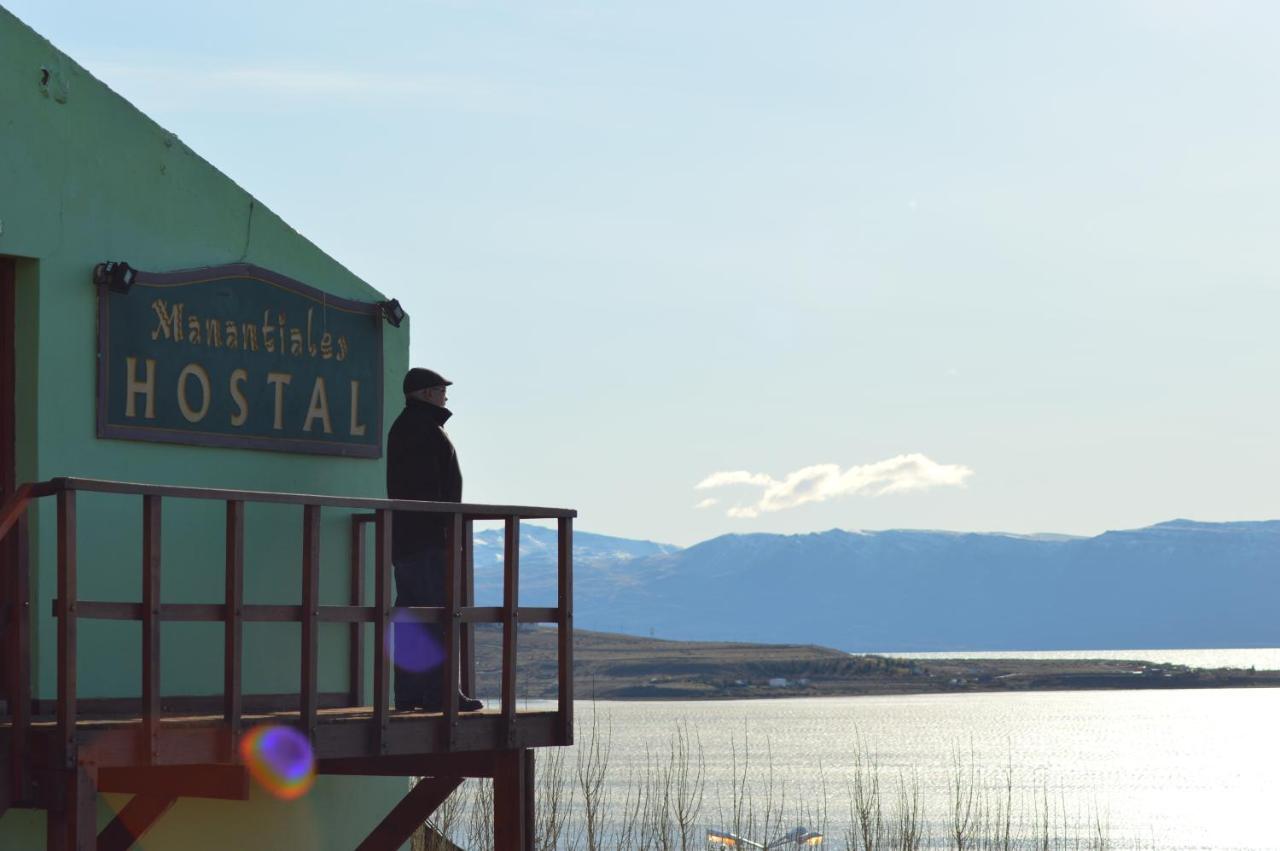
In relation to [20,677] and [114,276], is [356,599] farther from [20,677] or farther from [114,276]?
[20,677]

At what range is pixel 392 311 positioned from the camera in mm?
13750

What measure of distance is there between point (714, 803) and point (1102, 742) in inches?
2548

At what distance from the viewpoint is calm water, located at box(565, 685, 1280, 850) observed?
218 feet

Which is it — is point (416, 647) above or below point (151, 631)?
below

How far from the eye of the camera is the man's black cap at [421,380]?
1167 centimetres

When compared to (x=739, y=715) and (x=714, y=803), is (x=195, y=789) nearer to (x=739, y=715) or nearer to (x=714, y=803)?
(x=714, y=803)

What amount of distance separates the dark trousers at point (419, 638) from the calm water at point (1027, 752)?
21.6 meters

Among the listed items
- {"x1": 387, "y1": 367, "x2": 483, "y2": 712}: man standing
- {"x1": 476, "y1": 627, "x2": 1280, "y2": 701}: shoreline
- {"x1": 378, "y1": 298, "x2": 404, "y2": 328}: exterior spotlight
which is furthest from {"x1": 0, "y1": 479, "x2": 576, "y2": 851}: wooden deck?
{"x1": 476, "y1": 627, "x2": 1280, "y2": 701}: shoreline

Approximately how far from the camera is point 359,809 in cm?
1372

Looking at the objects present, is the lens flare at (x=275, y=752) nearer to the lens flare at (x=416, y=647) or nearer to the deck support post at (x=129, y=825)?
the deck support post at (x=129, y=825)

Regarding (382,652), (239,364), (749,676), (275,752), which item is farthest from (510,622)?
(749,676)

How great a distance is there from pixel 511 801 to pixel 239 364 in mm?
3662

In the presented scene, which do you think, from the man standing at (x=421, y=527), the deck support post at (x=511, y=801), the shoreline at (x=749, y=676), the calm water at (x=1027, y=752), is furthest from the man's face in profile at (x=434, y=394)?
the shoreline at (x=749, y=676)

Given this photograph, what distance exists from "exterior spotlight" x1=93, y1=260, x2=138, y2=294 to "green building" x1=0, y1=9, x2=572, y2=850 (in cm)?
1
